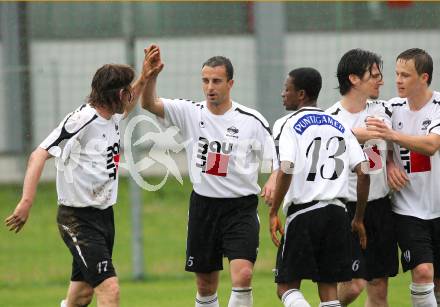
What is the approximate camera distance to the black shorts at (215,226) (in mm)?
7805

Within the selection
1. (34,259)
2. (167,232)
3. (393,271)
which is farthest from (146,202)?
(393,271)

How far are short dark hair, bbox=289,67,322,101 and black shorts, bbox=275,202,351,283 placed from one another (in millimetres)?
781

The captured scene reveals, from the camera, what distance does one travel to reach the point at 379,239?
7.82m

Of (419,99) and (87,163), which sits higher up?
(419,99)

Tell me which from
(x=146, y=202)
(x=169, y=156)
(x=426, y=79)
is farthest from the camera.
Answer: (x=146, y=202)

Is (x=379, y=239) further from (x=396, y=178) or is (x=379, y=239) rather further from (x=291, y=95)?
(x=291, y=95)

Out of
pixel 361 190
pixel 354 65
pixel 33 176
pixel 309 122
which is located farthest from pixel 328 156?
pixel 33 176

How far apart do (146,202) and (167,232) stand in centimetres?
108

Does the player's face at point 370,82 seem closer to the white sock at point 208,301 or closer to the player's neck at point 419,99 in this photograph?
the player's neck at point 419,99

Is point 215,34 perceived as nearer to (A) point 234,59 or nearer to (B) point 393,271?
(A) point 234,59

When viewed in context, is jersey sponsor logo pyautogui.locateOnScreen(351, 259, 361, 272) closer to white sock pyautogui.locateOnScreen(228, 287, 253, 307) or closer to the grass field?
white sock pyautogui.locateOnScreen(228, 287, 253, 307)

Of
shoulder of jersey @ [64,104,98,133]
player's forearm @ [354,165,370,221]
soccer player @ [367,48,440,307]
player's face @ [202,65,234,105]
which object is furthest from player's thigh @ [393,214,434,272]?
shoulder of jersey @ [64,104,98,133]

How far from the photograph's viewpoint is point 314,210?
7047mm

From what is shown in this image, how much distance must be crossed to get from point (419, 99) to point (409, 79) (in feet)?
0.61
